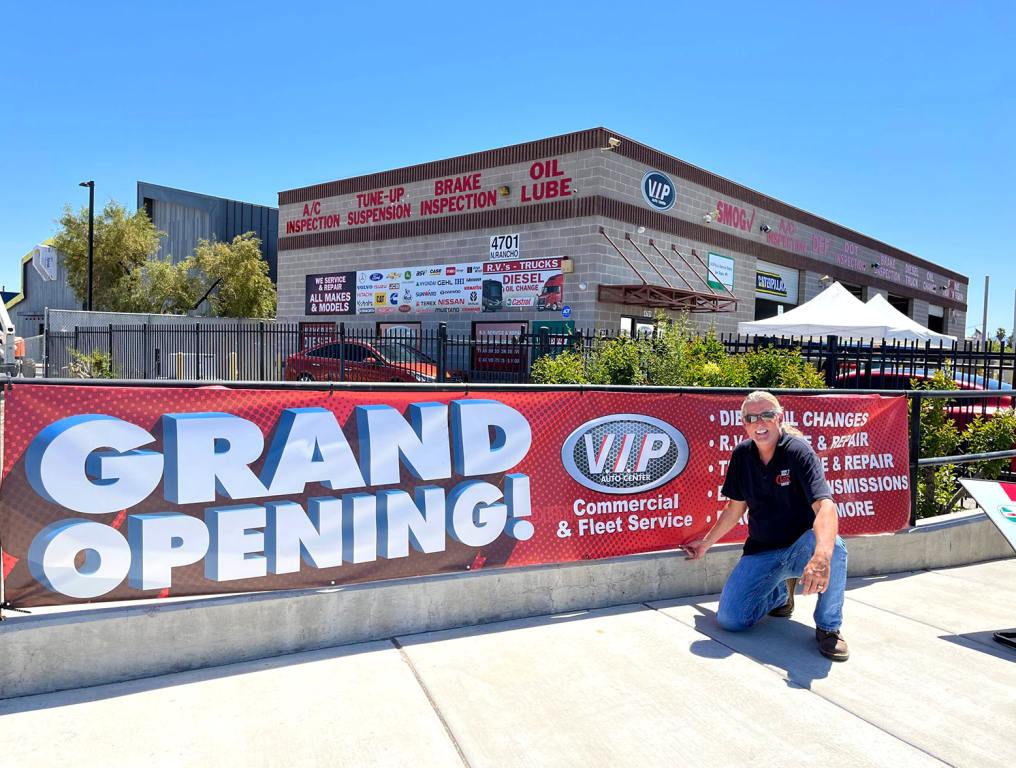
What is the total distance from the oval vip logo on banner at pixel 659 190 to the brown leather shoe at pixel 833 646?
17.0 meters

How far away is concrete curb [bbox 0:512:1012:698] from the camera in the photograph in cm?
346

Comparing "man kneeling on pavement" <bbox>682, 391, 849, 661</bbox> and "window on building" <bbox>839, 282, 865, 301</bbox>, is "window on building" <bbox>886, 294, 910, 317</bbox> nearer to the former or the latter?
"window on building" <bbox>839, 282, 865, 301</bbox>

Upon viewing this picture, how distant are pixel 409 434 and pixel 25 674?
2122 millimetres

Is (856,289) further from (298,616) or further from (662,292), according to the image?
(298,616)

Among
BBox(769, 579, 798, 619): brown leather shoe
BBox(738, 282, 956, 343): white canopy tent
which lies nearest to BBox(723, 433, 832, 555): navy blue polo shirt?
BBox(769, 579, 798, 619): brown leather shoe

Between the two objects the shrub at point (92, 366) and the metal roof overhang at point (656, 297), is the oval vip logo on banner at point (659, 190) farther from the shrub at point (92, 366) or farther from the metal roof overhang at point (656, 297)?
the shrub at point (92, 366)

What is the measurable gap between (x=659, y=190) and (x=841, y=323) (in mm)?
6904

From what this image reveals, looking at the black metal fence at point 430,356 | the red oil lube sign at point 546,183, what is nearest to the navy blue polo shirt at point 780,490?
the black metal fence at point 430,356

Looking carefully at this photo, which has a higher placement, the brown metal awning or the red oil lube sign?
the red oil lube sign

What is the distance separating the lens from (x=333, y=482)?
A: 4008 mm

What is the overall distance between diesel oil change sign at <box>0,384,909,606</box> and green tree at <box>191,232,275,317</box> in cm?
3075

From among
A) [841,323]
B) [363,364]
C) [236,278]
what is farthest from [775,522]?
[236,278]

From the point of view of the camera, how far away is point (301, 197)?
26406 millimetres

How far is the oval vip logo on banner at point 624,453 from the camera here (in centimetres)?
475
